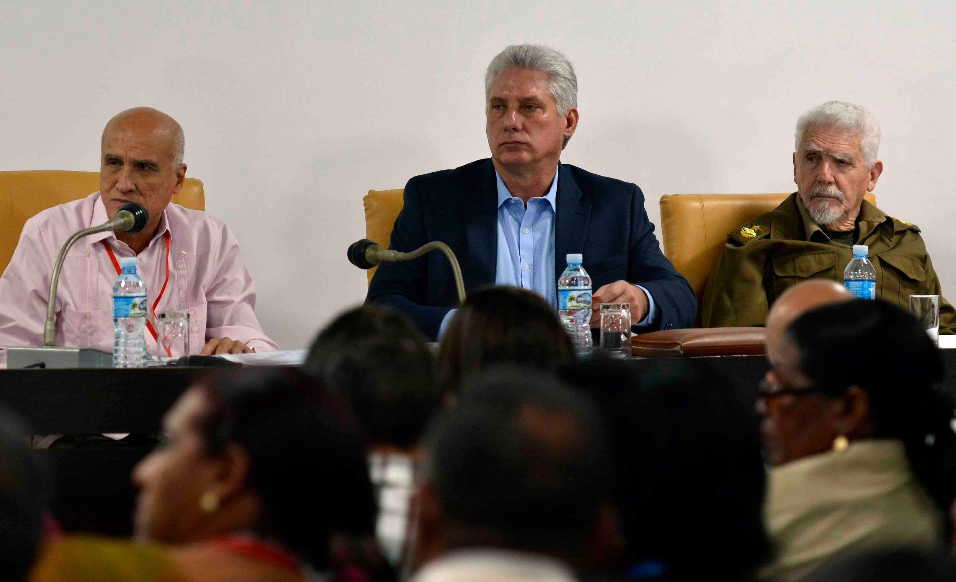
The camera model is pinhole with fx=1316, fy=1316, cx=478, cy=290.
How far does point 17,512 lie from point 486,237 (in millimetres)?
2910

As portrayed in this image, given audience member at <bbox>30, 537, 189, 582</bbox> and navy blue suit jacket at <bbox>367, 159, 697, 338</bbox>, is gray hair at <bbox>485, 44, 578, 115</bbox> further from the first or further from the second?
audience member at <bbox>30, 537, 189, 582</bbox>

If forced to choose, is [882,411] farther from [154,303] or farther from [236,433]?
[154,303]

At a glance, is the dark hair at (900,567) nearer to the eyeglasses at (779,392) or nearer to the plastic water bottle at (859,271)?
the eyeglasses at (779,392)

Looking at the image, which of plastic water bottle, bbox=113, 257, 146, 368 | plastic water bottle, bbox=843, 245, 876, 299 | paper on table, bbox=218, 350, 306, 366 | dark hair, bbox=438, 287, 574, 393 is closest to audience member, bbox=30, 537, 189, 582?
dark hair, bbox=438, 287, 574, 393

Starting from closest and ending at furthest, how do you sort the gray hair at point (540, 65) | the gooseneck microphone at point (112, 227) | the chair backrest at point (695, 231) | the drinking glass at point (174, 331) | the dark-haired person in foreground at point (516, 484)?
the dark-haired person in foreground at point (516, 484) → the gooseneck microphone at point (112, 227) → the drinking glass at point (174, 331) → the gray hair at point (540, 65) → the chair backrest at point (695, 231)

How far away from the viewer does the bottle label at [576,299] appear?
331cm

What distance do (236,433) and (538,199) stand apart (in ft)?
9.33

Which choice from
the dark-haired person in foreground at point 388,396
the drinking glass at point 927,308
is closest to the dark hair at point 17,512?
the dark-haired person in foreground at point 388,396

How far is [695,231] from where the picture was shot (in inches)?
160

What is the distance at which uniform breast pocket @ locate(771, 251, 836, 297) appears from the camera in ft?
13.2

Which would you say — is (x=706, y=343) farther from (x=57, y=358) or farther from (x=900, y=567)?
(x=900, y=567)

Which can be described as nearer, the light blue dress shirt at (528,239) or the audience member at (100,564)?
the audience member at (100,564)

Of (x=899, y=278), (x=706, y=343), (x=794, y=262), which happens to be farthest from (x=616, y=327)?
(x=899, y=278)

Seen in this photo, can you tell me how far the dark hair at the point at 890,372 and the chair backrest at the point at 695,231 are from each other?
2.47 meters
